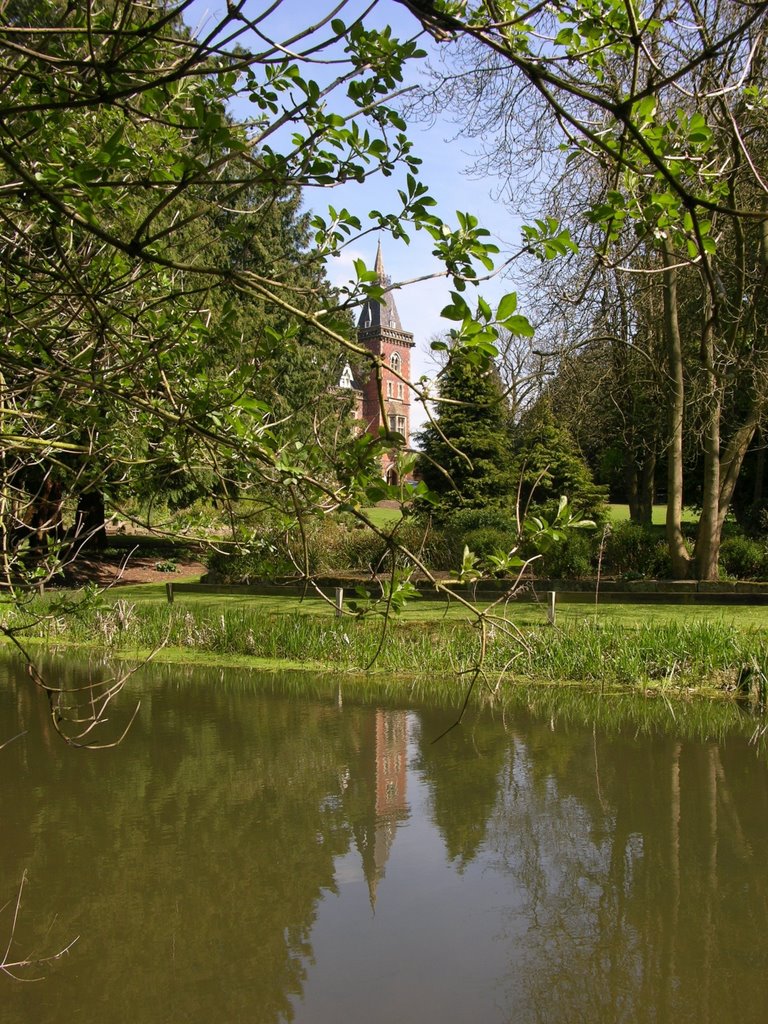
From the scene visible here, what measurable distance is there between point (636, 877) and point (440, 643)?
555 cm

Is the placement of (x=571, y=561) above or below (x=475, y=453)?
below

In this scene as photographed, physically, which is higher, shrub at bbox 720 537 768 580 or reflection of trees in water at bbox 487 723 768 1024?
shrub at bbox 720 537 768 580

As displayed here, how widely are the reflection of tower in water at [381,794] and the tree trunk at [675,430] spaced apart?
7.02 meters

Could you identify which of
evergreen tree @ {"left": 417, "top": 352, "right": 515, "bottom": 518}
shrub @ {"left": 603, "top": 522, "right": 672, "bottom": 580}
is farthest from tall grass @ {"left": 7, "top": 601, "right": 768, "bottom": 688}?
evergreen tree @ {"left": 417, "top": 352, "right": 515, "bottom": 518}

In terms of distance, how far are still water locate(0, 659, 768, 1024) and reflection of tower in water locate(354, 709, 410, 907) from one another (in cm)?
2

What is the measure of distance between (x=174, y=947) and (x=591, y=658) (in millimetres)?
5947

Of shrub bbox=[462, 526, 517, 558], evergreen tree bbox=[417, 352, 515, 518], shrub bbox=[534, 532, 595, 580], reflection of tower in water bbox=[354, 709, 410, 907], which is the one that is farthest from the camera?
evergreen tree bbox=[417, 352, 515, 518]

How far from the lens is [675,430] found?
13.6m

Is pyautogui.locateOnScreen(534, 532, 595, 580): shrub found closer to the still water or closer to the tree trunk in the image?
the tree trunk

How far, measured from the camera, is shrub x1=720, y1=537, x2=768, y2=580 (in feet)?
47.6

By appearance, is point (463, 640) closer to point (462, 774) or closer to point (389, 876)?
point (462, 774)

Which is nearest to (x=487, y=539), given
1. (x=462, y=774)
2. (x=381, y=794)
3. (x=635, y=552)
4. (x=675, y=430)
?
(x=635, y=552)

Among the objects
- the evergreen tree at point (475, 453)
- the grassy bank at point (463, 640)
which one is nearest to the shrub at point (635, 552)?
the grassy bank at point (463, 640)

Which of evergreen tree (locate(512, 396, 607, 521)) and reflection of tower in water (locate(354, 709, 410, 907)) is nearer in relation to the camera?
reflection of tower in water (locate(354, 709, 410, 907))
